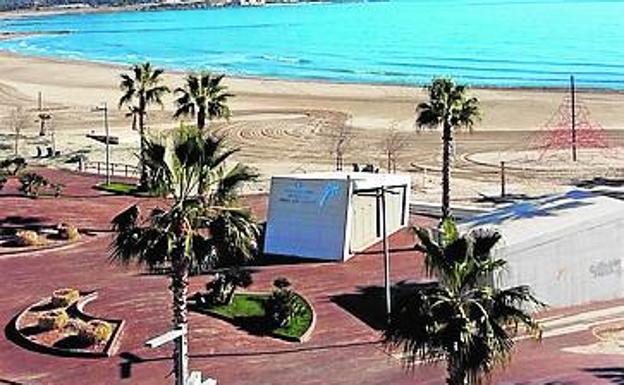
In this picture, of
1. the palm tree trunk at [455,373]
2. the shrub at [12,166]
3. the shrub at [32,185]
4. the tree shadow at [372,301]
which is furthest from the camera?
the shrub at [12,166]

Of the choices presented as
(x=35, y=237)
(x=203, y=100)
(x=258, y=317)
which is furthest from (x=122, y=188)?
(x=258, y=317)

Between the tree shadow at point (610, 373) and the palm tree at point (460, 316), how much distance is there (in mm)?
7092

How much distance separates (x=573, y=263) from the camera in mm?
30906

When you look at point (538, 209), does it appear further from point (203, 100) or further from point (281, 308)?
point (203, 100)

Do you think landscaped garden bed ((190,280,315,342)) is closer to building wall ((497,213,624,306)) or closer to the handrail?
building wall ((497,213,624,306))

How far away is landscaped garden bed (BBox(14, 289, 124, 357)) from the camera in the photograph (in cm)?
2691

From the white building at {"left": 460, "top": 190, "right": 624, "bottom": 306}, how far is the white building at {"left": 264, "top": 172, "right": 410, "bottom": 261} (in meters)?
4.58

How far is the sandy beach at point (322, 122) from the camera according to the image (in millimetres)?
57812

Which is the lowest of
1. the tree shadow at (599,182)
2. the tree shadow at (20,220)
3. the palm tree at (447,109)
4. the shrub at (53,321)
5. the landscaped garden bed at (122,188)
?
the shrub at (53,321)

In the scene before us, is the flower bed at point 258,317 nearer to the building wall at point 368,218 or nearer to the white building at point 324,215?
the white building at point 324,215

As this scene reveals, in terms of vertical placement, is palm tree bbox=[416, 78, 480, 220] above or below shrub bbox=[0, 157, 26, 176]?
above

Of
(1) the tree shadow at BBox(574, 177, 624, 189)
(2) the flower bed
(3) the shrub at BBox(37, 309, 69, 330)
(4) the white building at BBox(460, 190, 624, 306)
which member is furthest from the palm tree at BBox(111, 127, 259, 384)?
(1) the tree shadow at BBox(574, 177, 624, 189)

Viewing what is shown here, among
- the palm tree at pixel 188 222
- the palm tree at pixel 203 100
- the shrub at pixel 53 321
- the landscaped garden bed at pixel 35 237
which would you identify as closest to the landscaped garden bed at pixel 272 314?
the shrub at pixel 53 321

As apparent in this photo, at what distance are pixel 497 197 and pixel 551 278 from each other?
1794cm
